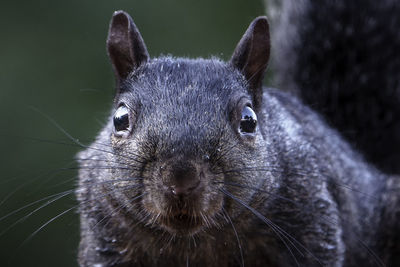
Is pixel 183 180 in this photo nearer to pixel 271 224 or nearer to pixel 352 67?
pixel 271 224

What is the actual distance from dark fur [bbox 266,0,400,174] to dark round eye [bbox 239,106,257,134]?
1.07 metres

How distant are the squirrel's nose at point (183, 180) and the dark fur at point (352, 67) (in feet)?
4.87

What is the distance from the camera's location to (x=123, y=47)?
7.70ft

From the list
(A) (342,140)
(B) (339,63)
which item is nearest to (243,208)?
(A) (342,140)

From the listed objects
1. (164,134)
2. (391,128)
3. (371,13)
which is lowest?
(164,134)

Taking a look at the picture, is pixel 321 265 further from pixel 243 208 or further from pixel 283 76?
pixel 283 76

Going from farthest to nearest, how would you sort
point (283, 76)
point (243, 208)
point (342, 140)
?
1. point (283, 76)
2. point (342, 140)
3. point (243, 208)

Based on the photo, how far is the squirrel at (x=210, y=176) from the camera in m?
1.94

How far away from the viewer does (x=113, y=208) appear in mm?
2264

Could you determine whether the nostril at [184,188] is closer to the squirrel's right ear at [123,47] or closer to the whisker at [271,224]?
the whisker at [271,224]

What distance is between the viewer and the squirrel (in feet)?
6.38

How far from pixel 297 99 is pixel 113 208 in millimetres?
1199

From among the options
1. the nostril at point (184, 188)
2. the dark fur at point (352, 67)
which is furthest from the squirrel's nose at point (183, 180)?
the dark fur at point (352, 67)

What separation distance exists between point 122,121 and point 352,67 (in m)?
1.42
